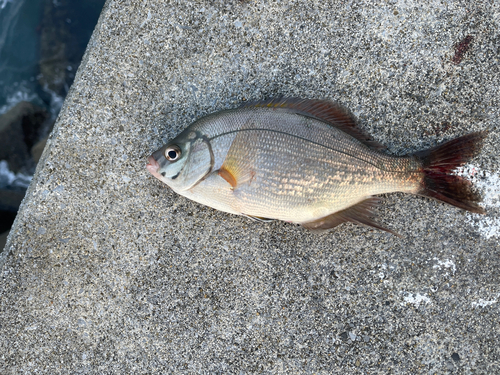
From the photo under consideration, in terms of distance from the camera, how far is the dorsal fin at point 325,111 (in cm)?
177

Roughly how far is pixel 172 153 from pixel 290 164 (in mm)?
706

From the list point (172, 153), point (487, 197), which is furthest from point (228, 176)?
point (487, 197)

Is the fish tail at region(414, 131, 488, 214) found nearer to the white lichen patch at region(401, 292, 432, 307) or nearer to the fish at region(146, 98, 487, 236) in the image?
the fish at region(146, 98, 487, 236)

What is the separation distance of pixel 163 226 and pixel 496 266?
2309 mm

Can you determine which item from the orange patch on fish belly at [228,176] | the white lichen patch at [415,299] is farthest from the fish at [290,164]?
the white lichen patch at [415,299]

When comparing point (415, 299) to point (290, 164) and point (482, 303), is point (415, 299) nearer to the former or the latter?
point (482, 303)

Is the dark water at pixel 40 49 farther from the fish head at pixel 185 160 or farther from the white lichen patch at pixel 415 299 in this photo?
the white lichen patch at pixel 415 299

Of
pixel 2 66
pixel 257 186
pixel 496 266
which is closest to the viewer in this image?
pixel 257 186

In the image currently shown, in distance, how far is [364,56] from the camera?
6.61 feet

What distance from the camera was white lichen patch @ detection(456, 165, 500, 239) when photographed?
1.98 meters

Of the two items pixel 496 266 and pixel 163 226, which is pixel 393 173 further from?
pixel 163 226

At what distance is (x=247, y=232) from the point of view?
2.03m

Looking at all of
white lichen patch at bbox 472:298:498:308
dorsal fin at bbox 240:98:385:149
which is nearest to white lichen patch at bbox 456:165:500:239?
white lichen patch at bbox 472:298:498:308

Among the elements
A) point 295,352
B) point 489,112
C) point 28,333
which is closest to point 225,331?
point 295,352
